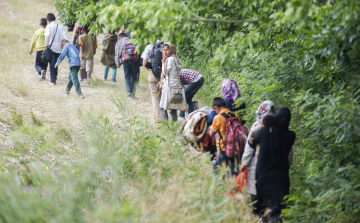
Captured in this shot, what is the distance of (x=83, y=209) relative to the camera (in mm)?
3701

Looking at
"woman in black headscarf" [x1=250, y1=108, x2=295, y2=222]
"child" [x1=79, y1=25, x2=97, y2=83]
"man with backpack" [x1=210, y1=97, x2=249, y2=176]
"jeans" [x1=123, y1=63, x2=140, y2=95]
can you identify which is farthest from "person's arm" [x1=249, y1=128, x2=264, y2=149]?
"child" [x1=79, y1=25, x2=97, y2=83]

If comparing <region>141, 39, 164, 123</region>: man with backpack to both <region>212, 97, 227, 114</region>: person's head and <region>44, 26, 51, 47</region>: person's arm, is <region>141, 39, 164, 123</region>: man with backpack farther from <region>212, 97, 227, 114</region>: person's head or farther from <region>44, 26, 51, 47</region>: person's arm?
<region>44, 26, 51, 47</region>: person's arm

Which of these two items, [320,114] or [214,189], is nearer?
[214,189]

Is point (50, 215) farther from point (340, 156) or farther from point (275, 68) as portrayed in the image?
point (275, 68)

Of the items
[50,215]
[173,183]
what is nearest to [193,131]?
[173,183]

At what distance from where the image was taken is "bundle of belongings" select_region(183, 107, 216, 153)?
16.5 feet

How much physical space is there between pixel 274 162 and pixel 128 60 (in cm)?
631

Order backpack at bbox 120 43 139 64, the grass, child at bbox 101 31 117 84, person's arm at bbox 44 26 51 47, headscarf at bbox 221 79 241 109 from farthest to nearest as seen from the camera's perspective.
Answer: child at bbox 101 31 117 84
person's arm at bbox 44 26 51 47
backpack at bbox 120 43 139 64
headscarf at bbox 221 79 241 109
the grass

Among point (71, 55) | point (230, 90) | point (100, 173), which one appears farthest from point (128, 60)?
point (100, 173)

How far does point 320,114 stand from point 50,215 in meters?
3.03

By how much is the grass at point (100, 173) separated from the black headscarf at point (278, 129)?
61 cm

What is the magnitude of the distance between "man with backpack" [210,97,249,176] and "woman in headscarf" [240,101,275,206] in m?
0.18

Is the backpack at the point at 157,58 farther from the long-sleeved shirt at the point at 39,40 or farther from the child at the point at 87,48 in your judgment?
the long-sleeved shirt at the point at 39,40

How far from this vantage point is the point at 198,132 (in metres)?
5.08
